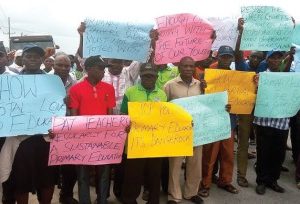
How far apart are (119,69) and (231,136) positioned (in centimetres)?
187

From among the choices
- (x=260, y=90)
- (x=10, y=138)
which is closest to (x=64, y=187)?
(x=10, y=138)

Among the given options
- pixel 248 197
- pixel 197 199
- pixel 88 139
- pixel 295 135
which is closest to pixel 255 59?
pixel 295 135

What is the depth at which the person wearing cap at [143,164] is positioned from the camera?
453 centimetres

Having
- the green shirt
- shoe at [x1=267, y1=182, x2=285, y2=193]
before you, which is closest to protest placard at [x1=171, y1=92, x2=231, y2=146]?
the green shirt

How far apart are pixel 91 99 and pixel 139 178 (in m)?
1.18

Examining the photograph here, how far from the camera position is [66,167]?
15.5 ft

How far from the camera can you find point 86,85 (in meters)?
4.28

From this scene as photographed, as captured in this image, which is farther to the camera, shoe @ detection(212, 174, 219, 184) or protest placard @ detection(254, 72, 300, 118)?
shoe @ detection(212, 174, 219, 184)

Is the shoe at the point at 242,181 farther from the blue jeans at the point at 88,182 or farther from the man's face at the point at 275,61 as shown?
the blue jeans at the point at 88,182

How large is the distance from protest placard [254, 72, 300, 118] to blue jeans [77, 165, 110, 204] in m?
2.28

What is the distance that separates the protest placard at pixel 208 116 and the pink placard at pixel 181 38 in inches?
22.4

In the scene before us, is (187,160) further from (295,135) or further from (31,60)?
(295,135)

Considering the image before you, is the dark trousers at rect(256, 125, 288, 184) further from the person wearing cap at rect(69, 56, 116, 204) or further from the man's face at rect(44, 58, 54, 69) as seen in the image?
the man's face at rect(44, 58, 54, 69)

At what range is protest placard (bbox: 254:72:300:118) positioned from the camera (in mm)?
5227
